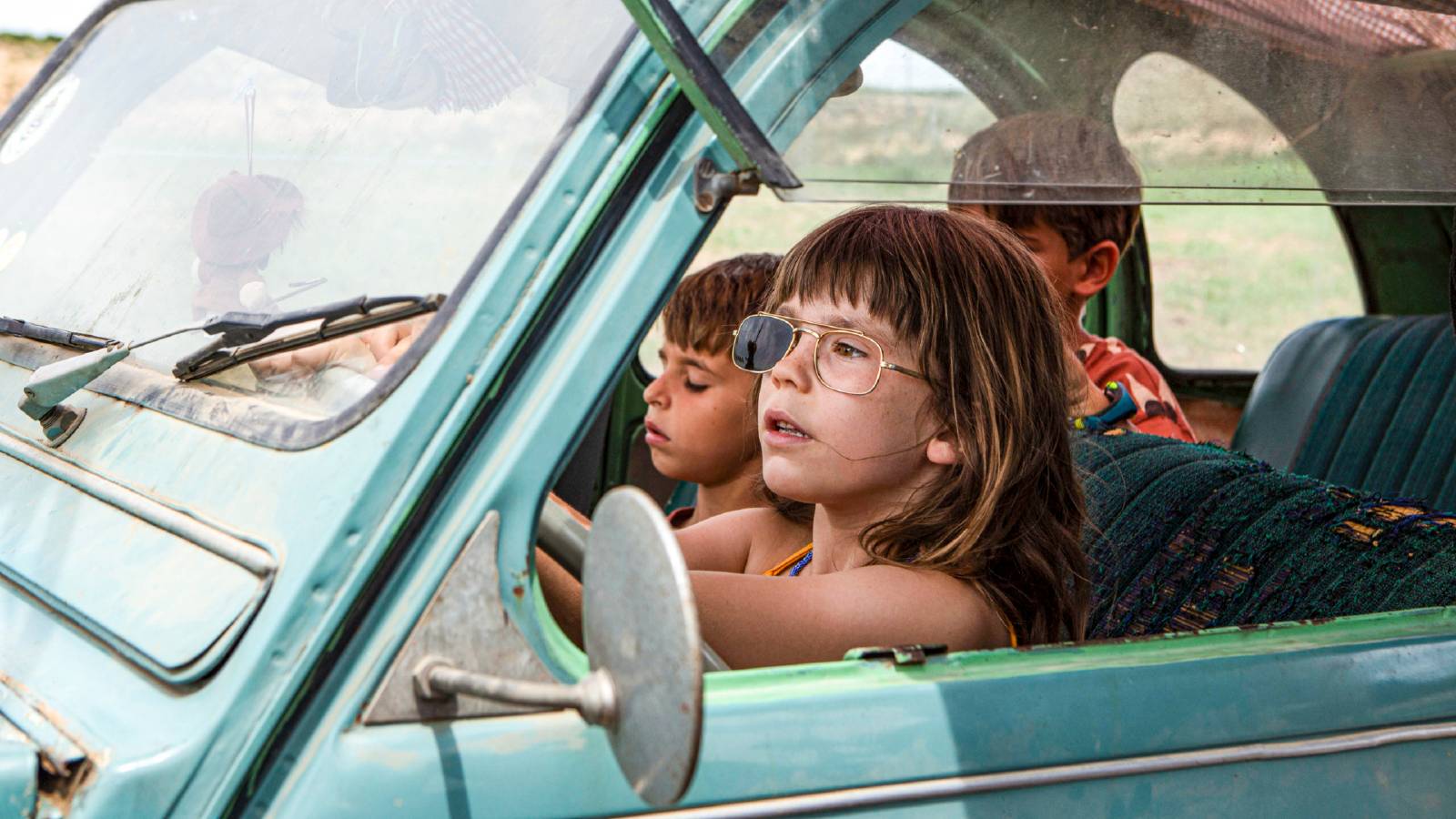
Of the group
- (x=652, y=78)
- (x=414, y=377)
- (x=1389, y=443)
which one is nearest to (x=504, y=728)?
(x=414, y=377)

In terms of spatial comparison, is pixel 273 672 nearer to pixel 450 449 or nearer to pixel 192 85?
pixel 450 449

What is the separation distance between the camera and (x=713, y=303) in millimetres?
2494

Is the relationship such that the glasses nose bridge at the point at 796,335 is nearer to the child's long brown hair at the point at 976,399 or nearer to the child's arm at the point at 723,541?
the child's long brown hair at the point at 976,399

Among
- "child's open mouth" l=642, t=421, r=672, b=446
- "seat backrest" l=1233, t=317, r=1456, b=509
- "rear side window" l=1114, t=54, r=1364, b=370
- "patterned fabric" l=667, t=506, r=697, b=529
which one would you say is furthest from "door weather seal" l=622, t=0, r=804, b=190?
"rear side window" l=1114, t=54, r=1364, b=370

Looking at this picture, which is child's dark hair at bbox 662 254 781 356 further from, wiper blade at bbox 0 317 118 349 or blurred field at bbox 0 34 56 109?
blurred field at bbox 0 34 56 109

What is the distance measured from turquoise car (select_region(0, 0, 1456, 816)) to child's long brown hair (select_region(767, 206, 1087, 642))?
217 mm

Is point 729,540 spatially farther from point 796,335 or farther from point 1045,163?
point 1045,163

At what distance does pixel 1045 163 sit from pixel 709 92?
1.29ft

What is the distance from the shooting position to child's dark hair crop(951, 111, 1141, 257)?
1.35m

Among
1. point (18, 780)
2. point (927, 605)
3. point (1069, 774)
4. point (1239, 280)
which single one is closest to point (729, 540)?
point (927, 605)

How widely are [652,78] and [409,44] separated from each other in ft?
1.13

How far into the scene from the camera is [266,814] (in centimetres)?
107

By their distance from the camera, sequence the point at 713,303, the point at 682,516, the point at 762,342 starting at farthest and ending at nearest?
the point at 682,516
the point at 713,303
the point at 762,342

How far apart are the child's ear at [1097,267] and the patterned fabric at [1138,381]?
0.14m
